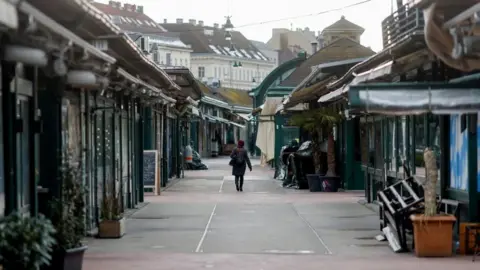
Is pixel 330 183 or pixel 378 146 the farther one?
pixel 330 183

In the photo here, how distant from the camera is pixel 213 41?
465ft

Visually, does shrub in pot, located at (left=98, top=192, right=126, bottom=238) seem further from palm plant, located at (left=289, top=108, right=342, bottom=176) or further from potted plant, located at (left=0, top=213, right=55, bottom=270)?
palm plant, located at (left=289, top=108, right=342, bottom=176)

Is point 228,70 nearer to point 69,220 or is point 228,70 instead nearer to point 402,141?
point 402,141

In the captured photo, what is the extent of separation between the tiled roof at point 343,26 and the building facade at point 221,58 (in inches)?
2608

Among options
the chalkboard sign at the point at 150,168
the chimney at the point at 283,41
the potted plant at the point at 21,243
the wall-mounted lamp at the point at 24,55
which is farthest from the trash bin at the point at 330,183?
the chimney at the point at 283,41

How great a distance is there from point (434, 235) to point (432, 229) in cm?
14

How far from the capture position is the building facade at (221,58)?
437 feet

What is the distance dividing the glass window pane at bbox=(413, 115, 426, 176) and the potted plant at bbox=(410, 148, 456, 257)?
3828 millimetres

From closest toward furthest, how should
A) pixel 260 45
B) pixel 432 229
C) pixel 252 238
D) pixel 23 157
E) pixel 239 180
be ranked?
pixel 23 157 → pixel 432 229 → pixel 252 238 → pixel 239 180 → pixel 260 45

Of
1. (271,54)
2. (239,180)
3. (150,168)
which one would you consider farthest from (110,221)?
(271,54)

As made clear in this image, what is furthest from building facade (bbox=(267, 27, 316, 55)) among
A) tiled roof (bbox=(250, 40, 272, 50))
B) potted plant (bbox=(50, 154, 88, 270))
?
potted plant (bbox=(50, 154, 88, 270))

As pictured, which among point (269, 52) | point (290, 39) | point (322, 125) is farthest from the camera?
point (290, 39)

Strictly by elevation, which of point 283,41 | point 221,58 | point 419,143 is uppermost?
point 283,41

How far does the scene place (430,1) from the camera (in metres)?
11.3
